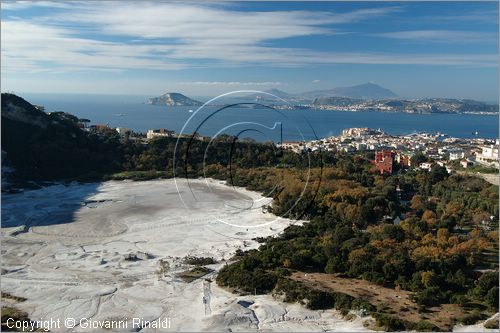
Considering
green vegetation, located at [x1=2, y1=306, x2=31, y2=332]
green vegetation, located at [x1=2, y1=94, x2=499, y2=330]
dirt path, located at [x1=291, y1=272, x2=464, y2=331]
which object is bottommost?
green vegetation, located at [x1=2, y1=306, x2=31, y2=332]

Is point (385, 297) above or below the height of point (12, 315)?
above

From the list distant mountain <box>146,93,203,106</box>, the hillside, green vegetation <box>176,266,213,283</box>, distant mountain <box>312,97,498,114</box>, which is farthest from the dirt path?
distant mountain <box>146,93,203,106</box>

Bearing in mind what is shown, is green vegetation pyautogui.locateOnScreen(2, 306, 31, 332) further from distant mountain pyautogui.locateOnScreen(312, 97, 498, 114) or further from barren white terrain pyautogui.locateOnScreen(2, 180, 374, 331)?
distant mountain pyautogui.locateOnScreen(312, 97, 498, 114)

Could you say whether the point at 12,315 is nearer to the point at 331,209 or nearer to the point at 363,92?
the point at 331,209

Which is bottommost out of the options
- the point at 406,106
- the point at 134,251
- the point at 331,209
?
the point at 134,251

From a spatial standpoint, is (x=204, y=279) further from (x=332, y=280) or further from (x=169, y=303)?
(x=332, y=280)

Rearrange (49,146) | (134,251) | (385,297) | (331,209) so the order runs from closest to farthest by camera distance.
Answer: (385,297)
(134,251)
(331,209)
(49,146)

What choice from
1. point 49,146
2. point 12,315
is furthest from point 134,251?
point 49,146

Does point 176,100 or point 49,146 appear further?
point 176,100
